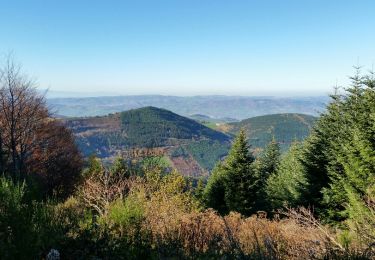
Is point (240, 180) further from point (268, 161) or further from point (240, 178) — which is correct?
point (268, 161)

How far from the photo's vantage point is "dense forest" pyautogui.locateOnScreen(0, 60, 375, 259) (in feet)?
14.4

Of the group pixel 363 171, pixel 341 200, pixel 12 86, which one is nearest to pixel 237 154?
pixel 341 200

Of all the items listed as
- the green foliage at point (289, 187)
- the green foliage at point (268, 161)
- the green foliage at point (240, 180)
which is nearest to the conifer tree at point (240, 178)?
the green foliage at point (240, 180)

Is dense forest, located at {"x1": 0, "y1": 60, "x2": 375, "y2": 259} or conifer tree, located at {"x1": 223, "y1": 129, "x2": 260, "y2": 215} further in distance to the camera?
conifer tree, located at {"x1": 223, "y1": 129, "x2": 260, "y2": 215}

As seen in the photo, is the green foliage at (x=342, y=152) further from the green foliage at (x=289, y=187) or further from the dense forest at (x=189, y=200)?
the green foliage at (x=289, y=187)

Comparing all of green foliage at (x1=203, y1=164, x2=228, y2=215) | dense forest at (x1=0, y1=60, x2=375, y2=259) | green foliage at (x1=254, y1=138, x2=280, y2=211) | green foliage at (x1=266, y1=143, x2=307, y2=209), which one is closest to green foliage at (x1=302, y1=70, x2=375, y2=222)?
dense forest at (x1=0, y1=60, x2=375, y2=259)

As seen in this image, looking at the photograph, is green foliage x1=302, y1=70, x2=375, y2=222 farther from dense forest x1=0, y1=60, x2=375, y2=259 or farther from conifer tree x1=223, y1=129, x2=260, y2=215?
conifer tree x1=223, y1=129, x2=260, y2=215

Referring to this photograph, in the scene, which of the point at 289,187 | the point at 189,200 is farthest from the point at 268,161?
the point at 189,200

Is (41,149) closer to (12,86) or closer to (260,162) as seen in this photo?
(12,86)

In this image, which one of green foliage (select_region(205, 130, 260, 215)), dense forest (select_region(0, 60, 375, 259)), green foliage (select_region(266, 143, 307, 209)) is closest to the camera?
dense forest (select_region(0, 60, 375, 259))

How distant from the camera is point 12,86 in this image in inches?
916

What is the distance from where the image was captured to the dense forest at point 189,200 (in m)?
4.39

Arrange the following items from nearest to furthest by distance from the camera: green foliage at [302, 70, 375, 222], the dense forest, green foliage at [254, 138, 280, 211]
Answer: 1. the dense forest
2. green foliage at [302, 70, 375, 222]
3. green foliage at [254, 138, 280, 211]

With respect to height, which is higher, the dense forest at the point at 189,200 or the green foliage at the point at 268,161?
the dense forest at the point at 189,200
